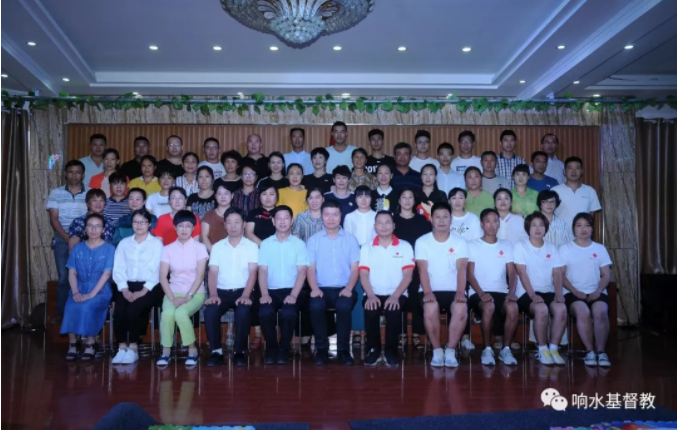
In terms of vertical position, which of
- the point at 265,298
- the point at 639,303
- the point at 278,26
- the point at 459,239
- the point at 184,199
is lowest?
the point at 639,303

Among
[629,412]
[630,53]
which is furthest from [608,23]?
[629,412]

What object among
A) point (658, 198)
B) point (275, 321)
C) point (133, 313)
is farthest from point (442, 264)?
point (658, 198)

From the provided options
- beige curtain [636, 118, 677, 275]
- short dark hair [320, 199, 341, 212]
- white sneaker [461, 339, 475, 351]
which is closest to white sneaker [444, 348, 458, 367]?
white sneaker [461, 339, 475, 351]

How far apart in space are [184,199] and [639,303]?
5.86 meters

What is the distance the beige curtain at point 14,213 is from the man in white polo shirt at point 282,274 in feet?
12.4

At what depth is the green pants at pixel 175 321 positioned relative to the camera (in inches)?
Answer: 182

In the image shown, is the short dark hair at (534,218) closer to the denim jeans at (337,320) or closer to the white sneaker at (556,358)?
the white sneaker at (556,358)

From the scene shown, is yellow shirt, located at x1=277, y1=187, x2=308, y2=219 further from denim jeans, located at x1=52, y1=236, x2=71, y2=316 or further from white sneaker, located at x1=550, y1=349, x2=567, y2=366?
white sneaker, located at x1=550, y1=349, x2=567, y2=366

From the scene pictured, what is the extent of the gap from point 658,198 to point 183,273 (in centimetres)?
607

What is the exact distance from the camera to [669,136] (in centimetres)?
728

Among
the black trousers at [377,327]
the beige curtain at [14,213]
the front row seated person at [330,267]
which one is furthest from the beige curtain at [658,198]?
the beige curtain at [14,213]

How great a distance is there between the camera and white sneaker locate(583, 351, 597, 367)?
4570 mm

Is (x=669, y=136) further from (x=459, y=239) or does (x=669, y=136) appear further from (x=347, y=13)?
(x=347, y=13)

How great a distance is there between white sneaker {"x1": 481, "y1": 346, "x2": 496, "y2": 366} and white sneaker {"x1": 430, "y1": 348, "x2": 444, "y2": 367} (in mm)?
360
